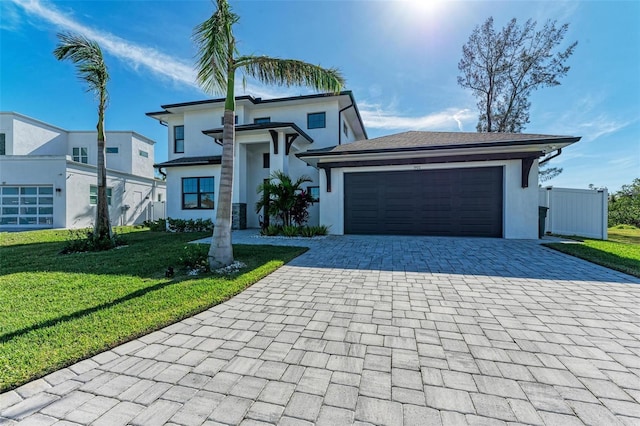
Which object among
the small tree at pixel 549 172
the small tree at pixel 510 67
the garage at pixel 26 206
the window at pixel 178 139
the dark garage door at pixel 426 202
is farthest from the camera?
the small tree at pixel 549 172

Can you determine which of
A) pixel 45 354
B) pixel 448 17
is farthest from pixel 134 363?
pixel 448 17

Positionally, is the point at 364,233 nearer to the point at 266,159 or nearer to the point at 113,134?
the point at 266,159

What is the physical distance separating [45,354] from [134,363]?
2.73 feet

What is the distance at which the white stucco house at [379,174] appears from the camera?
9.02 metres

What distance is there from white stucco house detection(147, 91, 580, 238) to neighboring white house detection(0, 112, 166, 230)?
20.8ft

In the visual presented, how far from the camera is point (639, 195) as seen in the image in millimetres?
15164

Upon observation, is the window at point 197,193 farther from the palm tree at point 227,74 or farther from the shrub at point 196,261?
the shrub at point 196,261

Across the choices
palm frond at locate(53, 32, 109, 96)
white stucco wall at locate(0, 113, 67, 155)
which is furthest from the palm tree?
white stucco wall at locate(0, 113, 67, 155)

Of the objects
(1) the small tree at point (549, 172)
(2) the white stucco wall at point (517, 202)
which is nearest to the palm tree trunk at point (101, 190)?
(2) the white stucco wall at point (517, 202)

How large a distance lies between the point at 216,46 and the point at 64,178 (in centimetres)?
1566

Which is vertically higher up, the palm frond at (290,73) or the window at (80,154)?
the window at (80,154)

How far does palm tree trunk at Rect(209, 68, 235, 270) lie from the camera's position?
538 centimetres

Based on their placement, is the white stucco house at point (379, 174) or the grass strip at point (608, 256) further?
the white stucco house at point (379, 174)

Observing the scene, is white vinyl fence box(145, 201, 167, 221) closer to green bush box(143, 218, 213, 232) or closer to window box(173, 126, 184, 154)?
window box(173, 126, 184, 154)
